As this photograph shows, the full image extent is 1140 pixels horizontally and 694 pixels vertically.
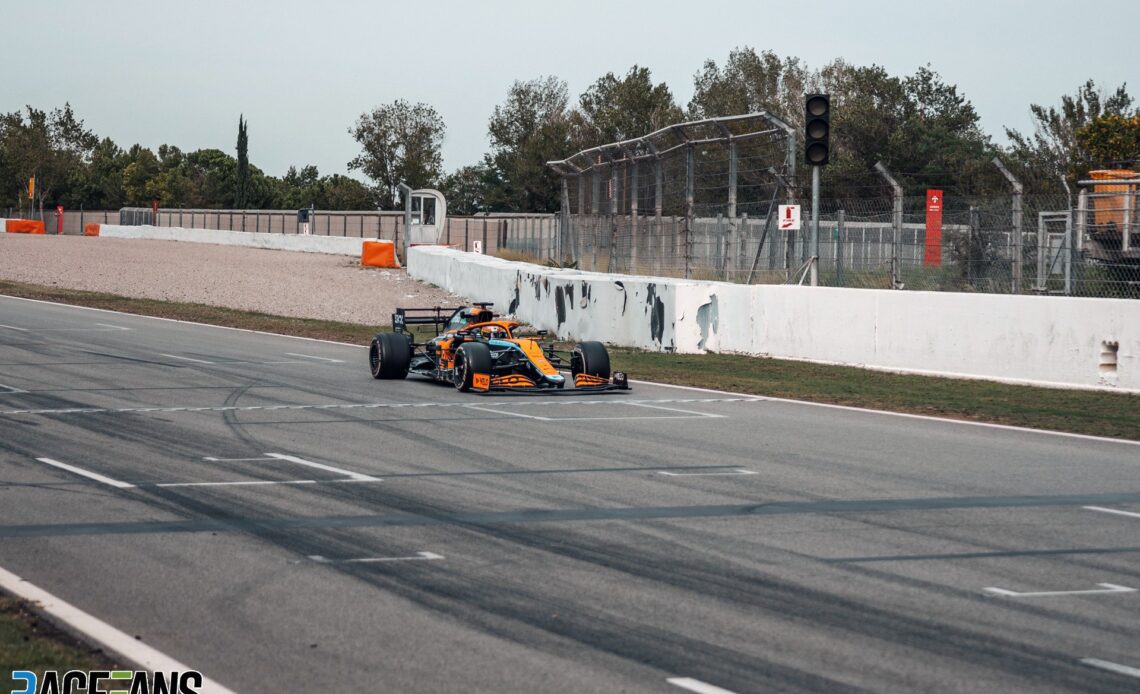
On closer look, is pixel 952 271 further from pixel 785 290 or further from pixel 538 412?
pixel 538 412

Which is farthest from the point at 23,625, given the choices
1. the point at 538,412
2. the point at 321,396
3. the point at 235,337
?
the point at 235,337

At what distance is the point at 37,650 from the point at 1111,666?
4.27 metres

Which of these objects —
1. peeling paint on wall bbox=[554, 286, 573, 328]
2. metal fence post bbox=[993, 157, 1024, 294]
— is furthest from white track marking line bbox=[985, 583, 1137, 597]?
peeling paint on wall bbox=[554, 286, 573, 328]

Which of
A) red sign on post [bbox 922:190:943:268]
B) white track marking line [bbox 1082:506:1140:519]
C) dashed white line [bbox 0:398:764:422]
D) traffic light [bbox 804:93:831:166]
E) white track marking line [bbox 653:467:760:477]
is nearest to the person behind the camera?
white track marking line [bbox 1082:506:1140:519]

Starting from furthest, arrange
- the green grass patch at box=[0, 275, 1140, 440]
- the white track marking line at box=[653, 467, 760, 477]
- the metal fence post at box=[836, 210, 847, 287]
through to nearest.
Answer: the metal fence post at box=[836, 210, 847, 287], the green grass patch at box=[0, 275, 1140, 440], the white track marking line at box=[653, 467, 760, 477]

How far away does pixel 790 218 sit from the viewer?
2014 cm

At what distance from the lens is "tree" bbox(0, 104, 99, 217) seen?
357 feet

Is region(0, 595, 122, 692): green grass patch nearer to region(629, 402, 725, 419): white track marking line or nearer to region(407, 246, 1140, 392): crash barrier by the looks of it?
region(629, 402, 725, 419): white track marking line

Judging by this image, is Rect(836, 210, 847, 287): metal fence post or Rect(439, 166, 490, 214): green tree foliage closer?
Rect(836, 210, 847, 287): metal fence post

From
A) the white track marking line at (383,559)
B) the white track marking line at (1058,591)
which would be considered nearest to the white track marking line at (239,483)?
the white track marking line at (383,559)

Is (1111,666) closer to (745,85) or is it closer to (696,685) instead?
(696,685)

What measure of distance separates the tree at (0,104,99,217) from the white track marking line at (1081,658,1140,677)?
4314 inches

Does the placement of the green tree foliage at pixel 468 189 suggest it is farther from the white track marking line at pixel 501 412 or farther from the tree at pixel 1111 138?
the white track marking line at pixel 501 412

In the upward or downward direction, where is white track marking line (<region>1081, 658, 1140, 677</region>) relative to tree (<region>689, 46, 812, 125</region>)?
downward
